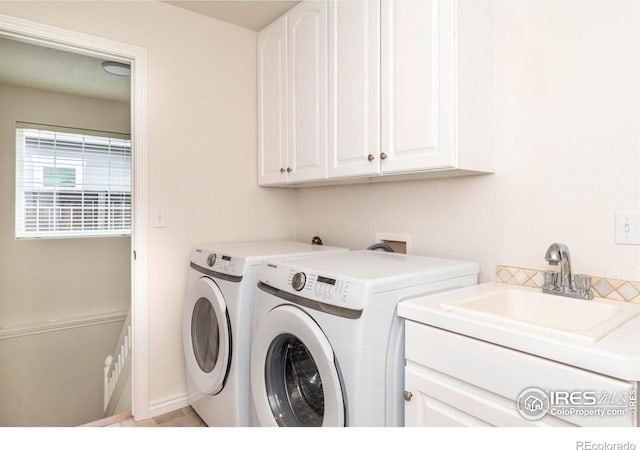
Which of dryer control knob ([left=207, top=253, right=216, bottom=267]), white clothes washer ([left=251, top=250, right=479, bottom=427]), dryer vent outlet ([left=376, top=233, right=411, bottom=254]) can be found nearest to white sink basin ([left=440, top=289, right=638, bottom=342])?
white clothes washer ([left=251, top=250, right=479, bottom=427])

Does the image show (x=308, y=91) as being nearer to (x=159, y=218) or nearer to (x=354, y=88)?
(x=354, y=88)

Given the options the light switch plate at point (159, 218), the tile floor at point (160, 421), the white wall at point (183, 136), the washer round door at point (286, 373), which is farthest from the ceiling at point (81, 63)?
the tile floor at point (160, 421)

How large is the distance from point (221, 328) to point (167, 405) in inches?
31.3

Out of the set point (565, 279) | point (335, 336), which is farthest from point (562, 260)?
point (335, 336)

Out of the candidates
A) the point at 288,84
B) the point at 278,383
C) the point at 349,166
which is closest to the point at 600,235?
the point at 349,166

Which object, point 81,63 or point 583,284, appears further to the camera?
point 81,63

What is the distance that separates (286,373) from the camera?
5.03ft

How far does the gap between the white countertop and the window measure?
3.09m

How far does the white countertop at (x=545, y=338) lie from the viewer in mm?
826

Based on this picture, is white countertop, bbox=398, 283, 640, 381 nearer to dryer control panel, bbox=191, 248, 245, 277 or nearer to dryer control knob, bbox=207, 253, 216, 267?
dryer control panel, bbox=191, 248, 245, 277

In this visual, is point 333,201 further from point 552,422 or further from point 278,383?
point 552,422

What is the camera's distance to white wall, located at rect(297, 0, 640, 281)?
4.27ft

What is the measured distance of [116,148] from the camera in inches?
138

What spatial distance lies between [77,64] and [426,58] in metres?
2.58
